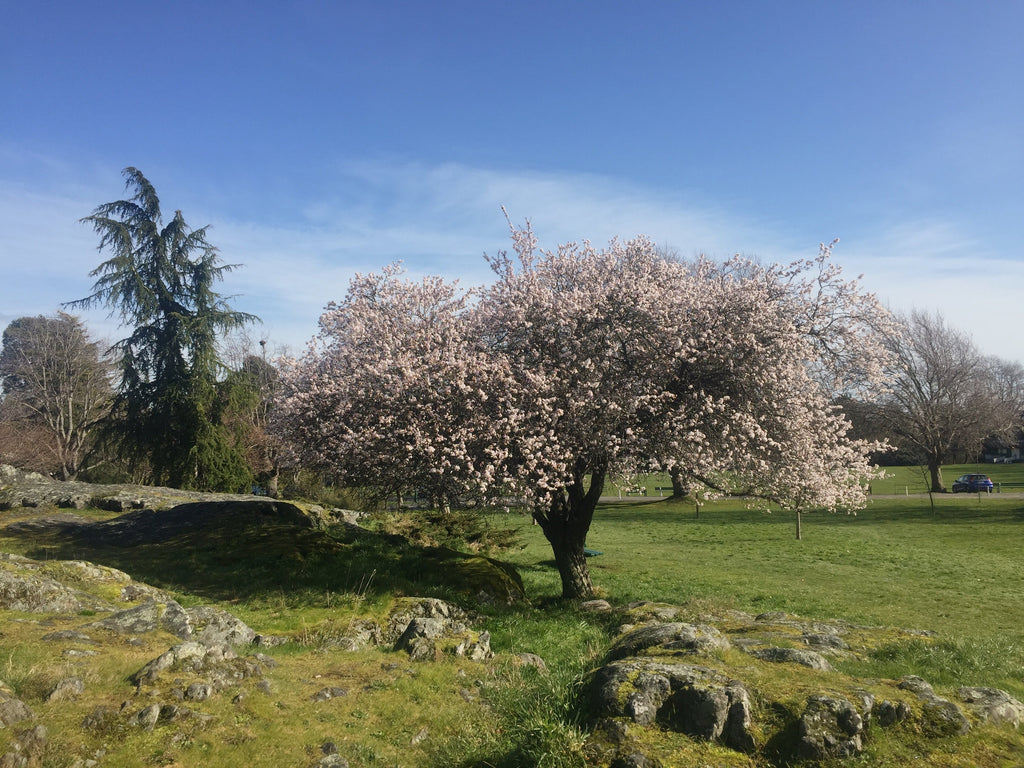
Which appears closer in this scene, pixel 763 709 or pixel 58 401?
pixel 763 709

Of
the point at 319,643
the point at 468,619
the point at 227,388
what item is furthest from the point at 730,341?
the point at 227,388

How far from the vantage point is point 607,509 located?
53375 millimetres

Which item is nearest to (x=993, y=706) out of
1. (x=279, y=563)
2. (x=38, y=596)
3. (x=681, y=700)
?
(x=681, y=700)

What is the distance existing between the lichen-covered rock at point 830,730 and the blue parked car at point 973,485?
64267 millimetres

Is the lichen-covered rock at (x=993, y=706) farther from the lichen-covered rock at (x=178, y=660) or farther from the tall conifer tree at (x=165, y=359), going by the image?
the tall conifer tree at (x=165, y=359)

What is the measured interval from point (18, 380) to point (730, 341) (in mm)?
67802

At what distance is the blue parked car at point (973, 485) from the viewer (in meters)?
58.4

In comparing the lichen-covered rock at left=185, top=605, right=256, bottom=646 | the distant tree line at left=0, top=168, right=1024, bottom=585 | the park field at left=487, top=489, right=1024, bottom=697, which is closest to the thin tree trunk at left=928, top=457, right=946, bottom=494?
the park field at left=487, top=489, right=1024, bottom=697

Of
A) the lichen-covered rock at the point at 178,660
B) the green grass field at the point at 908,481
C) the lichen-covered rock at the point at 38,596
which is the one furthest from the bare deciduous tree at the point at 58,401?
the lichen-covered rock at the point at 178,660

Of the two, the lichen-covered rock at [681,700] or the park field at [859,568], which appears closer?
the lichen-covered rock at [681,700]

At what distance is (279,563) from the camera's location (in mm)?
17656

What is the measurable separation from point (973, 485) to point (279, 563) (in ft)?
209

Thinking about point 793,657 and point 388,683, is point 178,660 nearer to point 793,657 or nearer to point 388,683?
point 388,683

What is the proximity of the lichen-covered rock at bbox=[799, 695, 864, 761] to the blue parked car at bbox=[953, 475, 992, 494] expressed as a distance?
211 feet
